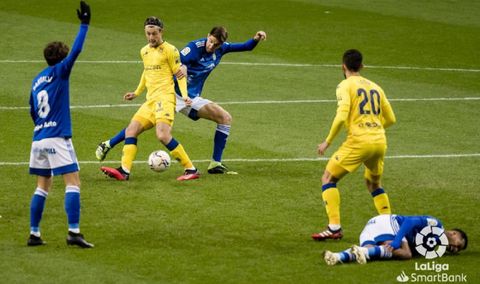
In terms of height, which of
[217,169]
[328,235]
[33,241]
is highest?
[217,169]

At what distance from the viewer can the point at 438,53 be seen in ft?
88.1

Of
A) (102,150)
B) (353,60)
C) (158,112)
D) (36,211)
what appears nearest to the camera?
(36,211)

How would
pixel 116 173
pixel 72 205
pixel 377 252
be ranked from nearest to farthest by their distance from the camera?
pixel 377 252 → pixel 72 205 → pixel 116 173

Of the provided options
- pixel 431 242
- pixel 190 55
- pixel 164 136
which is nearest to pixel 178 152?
pixel 164 136

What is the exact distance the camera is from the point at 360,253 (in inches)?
439

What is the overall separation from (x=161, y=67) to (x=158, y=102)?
0.52 meters

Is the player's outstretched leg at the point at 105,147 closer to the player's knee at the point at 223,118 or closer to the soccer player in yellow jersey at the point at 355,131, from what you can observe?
the player's knee at the point at 223,118

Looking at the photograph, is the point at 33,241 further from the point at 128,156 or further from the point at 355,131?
the point at 355,131

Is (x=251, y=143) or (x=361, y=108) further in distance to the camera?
(x=251, y=143)

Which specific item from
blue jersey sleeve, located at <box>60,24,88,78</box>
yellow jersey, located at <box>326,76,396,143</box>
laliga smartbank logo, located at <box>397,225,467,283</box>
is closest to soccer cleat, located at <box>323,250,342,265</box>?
laliga smartbank logo, located at <box>397,225,467,283</box>

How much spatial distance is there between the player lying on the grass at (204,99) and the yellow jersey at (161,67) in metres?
0.53

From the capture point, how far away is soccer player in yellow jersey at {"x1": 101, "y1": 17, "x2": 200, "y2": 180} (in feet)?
50.5

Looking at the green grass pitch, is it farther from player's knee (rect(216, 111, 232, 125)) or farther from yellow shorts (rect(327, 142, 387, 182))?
yellow shorts (rect(327, 142, 387, 182))

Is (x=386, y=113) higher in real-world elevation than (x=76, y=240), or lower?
higher
